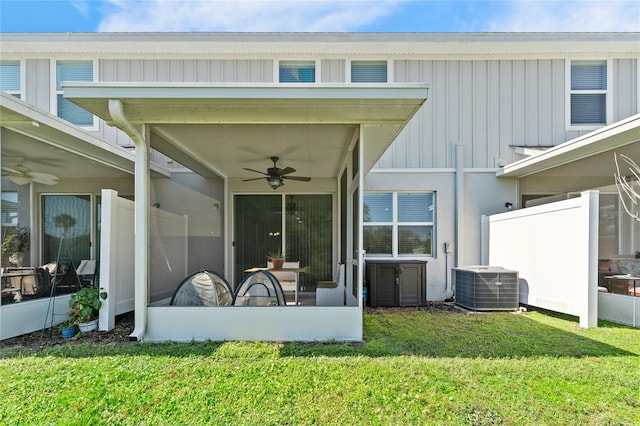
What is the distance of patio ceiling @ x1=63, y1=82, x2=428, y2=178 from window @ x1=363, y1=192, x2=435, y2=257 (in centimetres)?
171

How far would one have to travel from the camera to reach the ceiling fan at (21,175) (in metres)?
4.07

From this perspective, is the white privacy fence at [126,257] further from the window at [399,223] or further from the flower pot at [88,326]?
the window at [399,223]

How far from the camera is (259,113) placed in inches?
149

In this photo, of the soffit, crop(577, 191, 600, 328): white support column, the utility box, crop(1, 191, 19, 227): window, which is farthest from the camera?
the soffit

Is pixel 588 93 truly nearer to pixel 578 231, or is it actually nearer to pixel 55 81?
pixel 578 231

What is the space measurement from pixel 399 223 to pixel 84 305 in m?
5.26

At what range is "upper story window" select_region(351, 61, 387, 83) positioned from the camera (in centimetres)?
712

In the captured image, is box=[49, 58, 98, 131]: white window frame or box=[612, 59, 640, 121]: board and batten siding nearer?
box=[612, 59, 640, 121]: board and batten siding

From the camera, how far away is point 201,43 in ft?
22.7

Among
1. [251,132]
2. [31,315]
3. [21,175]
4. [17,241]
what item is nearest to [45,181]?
[21,175]

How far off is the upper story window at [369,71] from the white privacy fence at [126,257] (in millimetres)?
4631

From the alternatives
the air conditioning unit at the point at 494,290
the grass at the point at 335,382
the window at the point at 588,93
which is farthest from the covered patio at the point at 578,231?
the window at the point at 588,93

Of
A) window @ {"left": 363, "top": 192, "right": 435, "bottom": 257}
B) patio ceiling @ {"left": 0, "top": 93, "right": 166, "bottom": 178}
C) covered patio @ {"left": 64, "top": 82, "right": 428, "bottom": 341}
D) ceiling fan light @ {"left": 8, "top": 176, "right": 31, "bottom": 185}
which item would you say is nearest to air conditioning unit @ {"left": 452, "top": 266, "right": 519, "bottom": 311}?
window @ {"left": 363, "top": 192, "right": 435, "bottom": 257}

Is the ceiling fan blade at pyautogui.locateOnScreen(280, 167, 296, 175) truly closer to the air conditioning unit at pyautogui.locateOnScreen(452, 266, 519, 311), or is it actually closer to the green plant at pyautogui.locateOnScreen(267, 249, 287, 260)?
the green plant at pyautogui.locateOnScreen(267, 249, 287, 260)
